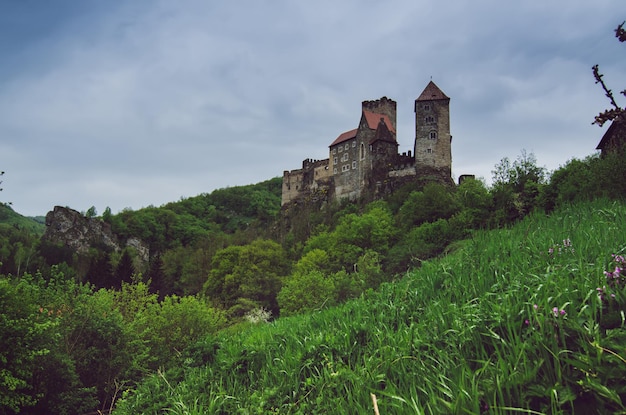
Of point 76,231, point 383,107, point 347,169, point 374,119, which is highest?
point 383,107

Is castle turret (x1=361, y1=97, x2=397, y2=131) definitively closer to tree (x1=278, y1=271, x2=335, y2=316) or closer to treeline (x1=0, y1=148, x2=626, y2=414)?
treeline (x1=0, y1=148, x2=626, y2=414)

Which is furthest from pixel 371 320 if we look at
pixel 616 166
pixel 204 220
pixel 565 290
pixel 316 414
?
pixel 204 220

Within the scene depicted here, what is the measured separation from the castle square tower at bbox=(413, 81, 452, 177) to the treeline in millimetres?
4560

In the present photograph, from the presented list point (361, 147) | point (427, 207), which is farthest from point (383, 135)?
point (427, 207)

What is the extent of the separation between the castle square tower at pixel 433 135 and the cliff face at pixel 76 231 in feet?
210

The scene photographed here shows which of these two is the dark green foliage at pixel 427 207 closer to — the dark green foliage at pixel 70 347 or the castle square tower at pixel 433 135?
the castle square tower at pixel 433 135

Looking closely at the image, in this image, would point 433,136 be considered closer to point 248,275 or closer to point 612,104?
point 248,275

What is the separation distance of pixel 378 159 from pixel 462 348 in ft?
210

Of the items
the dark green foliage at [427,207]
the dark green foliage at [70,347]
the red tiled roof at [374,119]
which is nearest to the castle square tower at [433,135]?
the dark green foliage at [427,207]

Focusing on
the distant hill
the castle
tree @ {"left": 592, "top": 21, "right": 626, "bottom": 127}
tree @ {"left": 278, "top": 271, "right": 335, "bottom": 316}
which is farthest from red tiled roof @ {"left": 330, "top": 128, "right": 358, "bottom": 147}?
the distant hill

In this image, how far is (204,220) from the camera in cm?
12250

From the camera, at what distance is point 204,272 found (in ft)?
211

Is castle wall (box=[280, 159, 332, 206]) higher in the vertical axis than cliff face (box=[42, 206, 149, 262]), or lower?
higher

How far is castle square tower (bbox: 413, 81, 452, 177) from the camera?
61.8m
